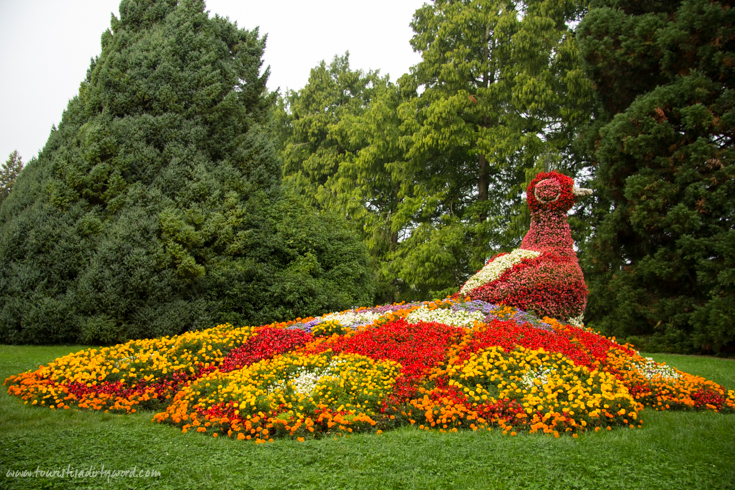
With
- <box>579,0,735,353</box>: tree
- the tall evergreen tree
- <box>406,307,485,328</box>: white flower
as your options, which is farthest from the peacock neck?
the tall evergreen tree

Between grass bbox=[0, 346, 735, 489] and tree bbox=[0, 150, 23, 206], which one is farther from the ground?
tree bbox=[0, 150, 23, 206]

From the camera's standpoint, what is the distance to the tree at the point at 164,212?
986cm

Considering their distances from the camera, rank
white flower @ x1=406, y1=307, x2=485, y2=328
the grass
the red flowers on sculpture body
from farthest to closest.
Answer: the red flowers on sculpture body → white flower @ x1=406, y1=307, x2=485, y2=328 → the grass

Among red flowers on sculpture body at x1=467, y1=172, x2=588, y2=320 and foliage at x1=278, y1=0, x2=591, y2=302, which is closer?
red flowers on sculpture body at x1=467, y1=172, x2=588, y2=320

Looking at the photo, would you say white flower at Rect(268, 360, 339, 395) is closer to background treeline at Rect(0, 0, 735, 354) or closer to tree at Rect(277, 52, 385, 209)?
background treeline at Rect(0, 0, 735, 354)

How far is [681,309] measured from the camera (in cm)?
1220

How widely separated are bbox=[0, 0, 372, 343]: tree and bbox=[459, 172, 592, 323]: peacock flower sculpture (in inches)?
168

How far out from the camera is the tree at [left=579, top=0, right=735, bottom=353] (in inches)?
453

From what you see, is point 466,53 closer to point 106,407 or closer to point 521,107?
point 521,107

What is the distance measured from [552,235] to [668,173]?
18.1ft

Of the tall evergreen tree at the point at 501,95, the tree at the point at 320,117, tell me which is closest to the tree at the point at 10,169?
the tree at the point at 320,117

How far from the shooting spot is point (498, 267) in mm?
9422

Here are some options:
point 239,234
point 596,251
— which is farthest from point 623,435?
point 596,251

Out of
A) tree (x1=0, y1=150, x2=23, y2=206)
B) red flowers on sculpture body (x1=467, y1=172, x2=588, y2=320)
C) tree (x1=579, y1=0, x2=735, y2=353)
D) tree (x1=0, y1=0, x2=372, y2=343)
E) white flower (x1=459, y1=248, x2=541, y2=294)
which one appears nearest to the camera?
red flowers on sculpture body (x1=467, y1=172, x2=588, y2=320)
